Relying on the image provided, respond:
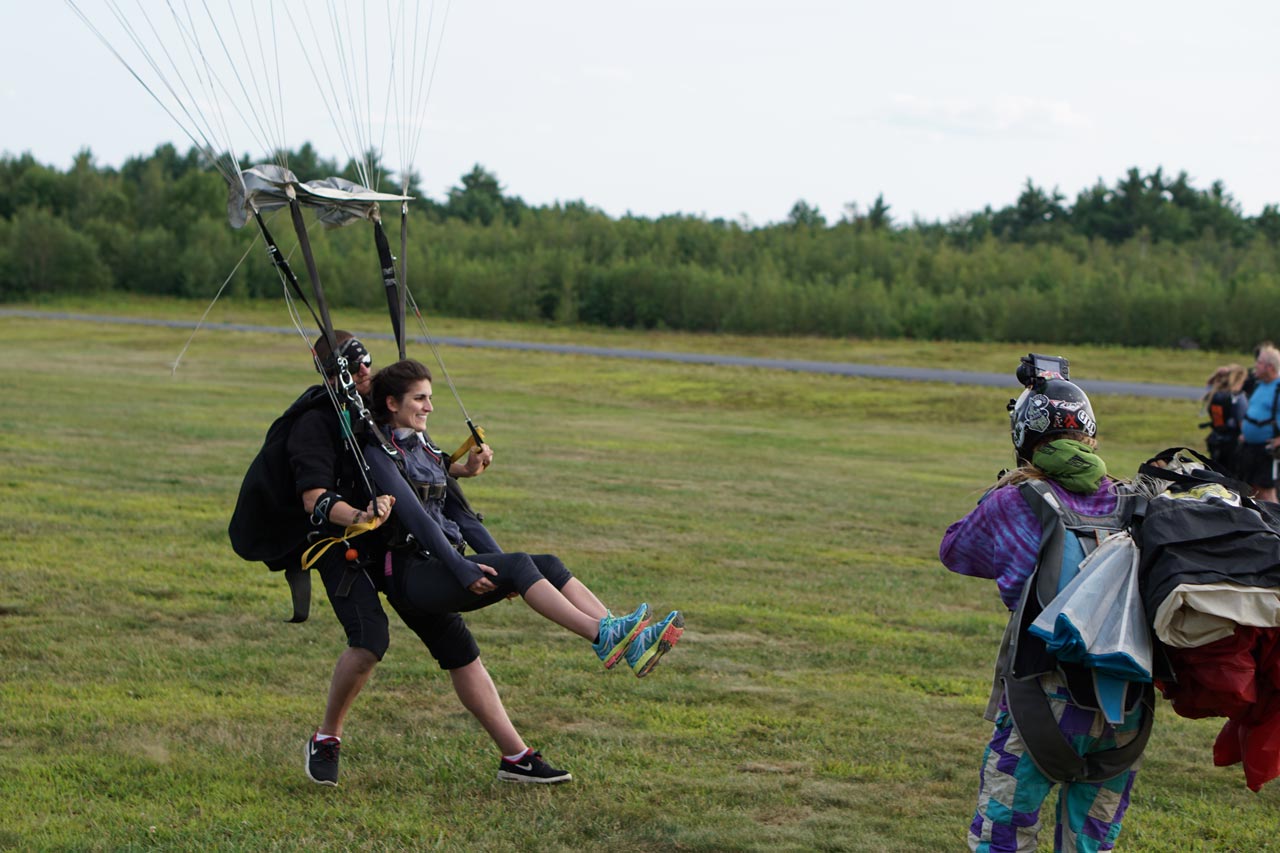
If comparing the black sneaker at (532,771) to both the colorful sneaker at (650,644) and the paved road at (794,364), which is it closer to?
the colorful sneaker at (650,644)

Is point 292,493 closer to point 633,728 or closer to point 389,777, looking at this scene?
point 389,777

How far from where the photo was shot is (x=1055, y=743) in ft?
12.0

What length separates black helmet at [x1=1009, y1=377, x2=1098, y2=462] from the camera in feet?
12.8

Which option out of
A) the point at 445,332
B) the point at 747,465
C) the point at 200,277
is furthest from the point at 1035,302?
the point at 200,277

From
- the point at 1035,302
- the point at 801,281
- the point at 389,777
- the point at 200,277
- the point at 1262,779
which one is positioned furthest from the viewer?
the point at 200,277

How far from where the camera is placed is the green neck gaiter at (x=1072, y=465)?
380 cm

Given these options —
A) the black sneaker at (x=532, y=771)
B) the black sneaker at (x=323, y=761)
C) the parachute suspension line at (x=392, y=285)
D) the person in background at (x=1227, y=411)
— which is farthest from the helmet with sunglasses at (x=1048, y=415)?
the person in background at (x=1227, y=411)

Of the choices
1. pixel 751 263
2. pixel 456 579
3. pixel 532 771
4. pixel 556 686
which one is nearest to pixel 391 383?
pixel 456 579

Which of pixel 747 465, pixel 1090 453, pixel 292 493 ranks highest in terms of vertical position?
pixel 1090 453

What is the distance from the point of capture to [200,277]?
70500 mm

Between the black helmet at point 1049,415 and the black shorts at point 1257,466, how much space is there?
9839 mm

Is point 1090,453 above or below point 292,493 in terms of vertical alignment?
above

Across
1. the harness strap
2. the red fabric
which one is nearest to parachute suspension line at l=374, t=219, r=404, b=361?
the harness strap

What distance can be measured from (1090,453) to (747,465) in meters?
13.8
